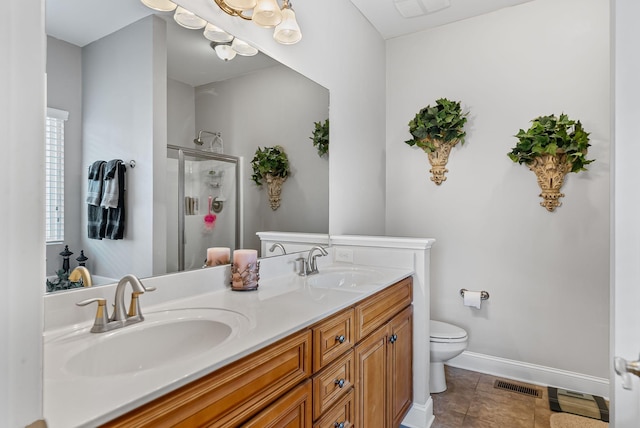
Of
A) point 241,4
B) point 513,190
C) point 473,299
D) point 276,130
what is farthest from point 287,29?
point 473,299

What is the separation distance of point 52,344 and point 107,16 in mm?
1003

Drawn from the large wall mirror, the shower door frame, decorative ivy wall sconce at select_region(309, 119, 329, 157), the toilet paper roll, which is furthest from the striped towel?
the toilet paper roll

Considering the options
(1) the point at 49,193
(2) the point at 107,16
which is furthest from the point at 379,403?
(2) the point at 107,16

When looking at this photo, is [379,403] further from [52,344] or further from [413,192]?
[413,192]

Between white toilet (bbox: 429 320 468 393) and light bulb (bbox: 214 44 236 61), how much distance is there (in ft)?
6.67

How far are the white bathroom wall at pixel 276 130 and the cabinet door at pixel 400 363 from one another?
0.75 m

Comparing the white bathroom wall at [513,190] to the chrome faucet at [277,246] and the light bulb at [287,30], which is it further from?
the light bulb at [287,30]

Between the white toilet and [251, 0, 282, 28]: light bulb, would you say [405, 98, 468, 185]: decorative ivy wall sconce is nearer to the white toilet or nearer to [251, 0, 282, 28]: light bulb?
the white toilet

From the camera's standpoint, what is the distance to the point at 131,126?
1194 millimetres

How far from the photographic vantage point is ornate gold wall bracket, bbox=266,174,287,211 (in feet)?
6.43

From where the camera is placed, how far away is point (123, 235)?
1202mm

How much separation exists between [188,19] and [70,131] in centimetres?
66

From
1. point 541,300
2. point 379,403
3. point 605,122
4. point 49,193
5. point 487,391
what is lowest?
point 487,391

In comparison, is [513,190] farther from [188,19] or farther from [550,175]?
[188,19]
